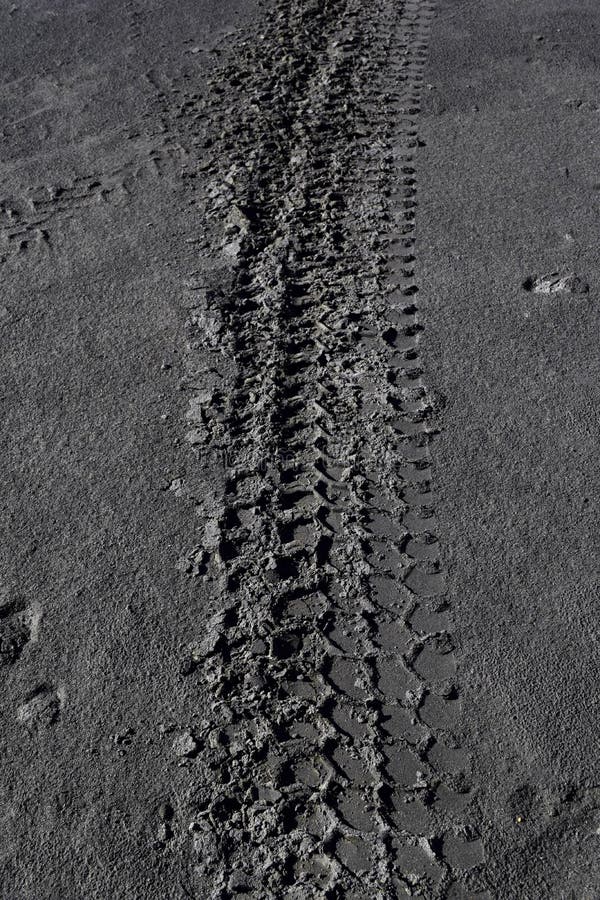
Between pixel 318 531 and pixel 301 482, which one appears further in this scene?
pixel 301 482

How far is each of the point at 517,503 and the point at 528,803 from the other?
3.64 ft

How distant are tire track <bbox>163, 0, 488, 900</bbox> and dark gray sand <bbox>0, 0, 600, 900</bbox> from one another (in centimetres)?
1

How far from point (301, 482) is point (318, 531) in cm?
24

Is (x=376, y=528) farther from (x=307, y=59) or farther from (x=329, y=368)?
(x=307, y=59)

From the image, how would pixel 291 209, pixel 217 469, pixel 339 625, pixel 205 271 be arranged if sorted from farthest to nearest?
pixel 291 209
pixel 205 271
pixel 217 469
pixel 339 625

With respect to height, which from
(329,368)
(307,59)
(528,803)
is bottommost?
(528,803)

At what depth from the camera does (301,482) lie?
11.1ft

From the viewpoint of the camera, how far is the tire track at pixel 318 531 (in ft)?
8.09

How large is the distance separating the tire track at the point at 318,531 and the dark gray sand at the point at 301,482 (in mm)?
Result: 12

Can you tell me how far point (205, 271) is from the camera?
436cm

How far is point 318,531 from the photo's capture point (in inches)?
126

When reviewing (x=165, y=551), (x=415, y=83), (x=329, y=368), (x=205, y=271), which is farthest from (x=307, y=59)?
(x=165, y=551)

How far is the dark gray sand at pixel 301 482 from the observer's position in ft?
8.19

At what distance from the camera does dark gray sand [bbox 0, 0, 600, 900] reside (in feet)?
8.19
